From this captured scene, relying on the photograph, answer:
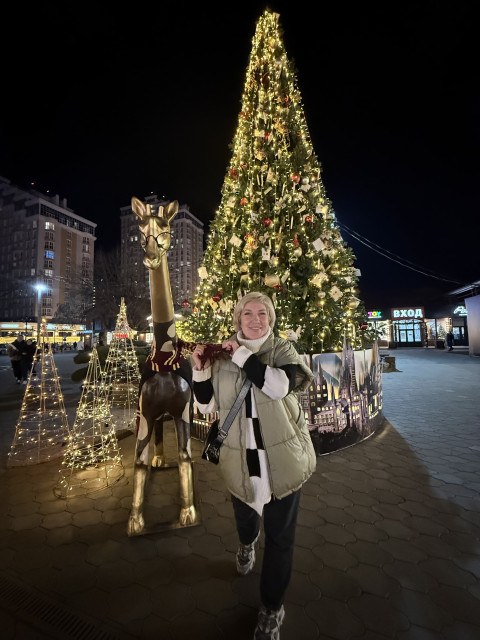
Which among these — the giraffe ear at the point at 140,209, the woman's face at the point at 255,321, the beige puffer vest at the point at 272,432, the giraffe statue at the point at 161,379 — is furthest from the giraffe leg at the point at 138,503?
the giraffe ear at the point at 140,209

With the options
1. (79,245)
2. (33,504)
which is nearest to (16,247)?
(79,245)

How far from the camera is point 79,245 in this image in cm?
8456

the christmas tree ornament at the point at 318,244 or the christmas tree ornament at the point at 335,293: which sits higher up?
the christmas tree ornament at the point at 318,244

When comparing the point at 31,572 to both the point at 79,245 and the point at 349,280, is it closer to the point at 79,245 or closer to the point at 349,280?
the point at 349,280

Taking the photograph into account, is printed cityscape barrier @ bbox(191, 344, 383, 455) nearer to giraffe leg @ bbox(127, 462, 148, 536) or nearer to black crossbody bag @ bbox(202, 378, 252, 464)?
giraffe leg @ bbox(127, 462, 148, 536)

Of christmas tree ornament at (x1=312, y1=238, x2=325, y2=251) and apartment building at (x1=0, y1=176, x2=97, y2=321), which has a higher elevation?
apartment building at (x1=0, y1=176, x2=97, y2=321)

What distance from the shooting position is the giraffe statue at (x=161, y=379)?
2.98m

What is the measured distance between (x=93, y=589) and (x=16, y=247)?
95.0 metres

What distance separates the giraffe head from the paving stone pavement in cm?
257

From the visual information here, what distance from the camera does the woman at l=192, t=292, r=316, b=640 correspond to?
1826 mm

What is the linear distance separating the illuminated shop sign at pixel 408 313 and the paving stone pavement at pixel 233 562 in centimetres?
3517

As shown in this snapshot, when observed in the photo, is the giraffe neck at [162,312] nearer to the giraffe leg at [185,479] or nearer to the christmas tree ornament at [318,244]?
the giraffe leg at [185,479]

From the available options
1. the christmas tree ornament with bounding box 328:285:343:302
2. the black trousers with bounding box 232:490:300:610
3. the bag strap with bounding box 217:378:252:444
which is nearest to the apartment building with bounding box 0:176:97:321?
the christmas tree ornament with bounding box 328:285:343:302

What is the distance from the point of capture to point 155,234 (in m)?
2.96
